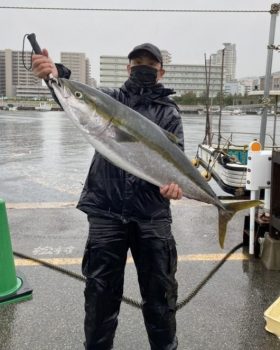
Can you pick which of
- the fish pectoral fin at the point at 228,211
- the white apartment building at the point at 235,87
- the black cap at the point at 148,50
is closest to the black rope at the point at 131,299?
the fish pectoral fin at the point at 228,211

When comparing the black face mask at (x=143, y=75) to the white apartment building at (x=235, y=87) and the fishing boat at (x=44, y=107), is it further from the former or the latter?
the white apartment building at (x=235, y=87)

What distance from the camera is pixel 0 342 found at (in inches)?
130

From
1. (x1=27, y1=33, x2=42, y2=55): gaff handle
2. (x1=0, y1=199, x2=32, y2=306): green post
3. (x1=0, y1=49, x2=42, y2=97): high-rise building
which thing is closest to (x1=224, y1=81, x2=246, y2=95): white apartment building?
(x1=0, y1=49, x2=42, y2=97): high-rise building

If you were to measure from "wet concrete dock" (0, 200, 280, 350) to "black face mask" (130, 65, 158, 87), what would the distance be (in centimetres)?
196

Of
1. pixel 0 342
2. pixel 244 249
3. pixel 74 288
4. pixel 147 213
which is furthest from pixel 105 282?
pixel 244 249

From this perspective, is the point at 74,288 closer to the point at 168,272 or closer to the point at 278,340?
the point at 168,272

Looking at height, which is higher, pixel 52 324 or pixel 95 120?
pixel 95 120

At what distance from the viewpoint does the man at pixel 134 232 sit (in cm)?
285

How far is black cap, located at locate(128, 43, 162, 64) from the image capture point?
113 inches

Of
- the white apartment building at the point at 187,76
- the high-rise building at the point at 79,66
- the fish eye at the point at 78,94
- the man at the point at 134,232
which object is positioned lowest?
the man at the point at 134,232

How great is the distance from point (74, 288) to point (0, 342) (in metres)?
1.03

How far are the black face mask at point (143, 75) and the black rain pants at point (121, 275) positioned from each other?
0.93 metres

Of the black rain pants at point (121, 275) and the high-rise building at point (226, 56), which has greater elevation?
the high-rise building at point (226, 56)

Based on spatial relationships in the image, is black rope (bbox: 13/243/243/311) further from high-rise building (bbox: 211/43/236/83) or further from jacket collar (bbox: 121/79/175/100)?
high-rise building (bbox: 211/43/236/83)
